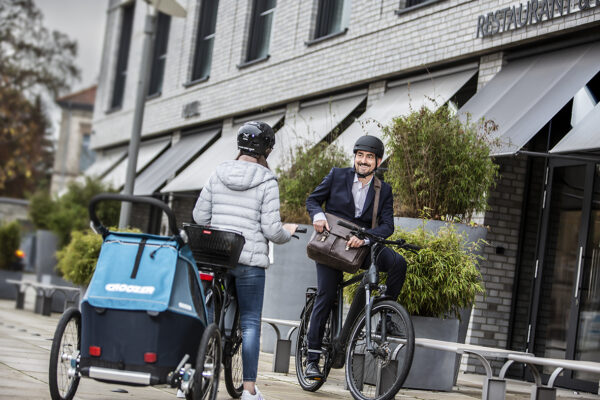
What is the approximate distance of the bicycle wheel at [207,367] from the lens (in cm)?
494

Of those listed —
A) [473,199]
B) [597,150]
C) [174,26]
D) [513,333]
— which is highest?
[174,26]

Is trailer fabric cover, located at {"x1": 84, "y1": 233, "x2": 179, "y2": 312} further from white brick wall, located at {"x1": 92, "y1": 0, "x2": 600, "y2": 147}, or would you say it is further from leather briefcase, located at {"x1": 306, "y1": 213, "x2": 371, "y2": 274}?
white brick wall, located at {"x1": 92, "y1": 0, "x2": 600, "y2": 147}

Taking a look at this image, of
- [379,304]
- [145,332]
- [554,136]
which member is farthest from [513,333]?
[145,332]

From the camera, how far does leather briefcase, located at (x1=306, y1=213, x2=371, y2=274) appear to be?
668 centimetres

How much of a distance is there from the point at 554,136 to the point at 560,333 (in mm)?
2122

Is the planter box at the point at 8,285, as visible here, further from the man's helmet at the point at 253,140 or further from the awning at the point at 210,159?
the man's helmet at the point at 253,140

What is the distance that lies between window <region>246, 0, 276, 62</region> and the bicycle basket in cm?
1275

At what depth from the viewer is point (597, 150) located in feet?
27.8

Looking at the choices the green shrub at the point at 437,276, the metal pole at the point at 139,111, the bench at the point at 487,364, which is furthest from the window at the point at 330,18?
the bench at the point at 487,364

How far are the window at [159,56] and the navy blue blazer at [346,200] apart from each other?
16.4 meters

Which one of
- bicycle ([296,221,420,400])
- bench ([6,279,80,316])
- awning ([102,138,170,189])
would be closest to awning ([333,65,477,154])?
bicycle ([296,221,420,400])

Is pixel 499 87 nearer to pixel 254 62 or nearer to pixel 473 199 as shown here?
pixel 473 199

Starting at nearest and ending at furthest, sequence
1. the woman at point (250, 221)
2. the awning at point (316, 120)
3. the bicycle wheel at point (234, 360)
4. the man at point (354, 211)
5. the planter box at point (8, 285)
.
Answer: the woman at point (250, 221) → the bicycle wheel at point (234, 360) → the man at point (354, 211) → the awning at point (316, 120) → the planter box at point (8, 285)

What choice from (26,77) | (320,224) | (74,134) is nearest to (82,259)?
(320,224)
